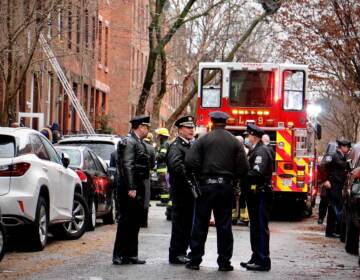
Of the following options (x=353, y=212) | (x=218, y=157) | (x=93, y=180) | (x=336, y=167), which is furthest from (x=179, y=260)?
(x=336, y=167)

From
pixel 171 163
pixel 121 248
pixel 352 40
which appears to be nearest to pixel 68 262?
pixel 121 248

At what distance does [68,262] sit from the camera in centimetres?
1228

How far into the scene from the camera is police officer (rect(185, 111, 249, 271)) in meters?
11.6

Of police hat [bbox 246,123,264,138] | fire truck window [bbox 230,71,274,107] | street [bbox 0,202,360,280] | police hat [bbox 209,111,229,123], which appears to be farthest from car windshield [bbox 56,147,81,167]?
police hat [bbox 209,111,229,123]

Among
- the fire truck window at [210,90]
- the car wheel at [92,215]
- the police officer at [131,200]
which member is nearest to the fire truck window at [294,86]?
the fire truck window at [210,90]

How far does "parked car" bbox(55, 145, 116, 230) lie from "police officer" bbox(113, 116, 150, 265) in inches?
199

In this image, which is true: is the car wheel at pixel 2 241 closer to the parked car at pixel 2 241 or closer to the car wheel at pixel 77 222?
the parked car at pixel 2 241

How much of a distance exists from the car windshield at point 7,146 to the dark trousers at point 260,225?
3212 mm

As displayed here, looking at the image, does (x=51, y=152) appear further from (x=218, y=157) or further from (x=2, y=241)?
(x=218, y=157)

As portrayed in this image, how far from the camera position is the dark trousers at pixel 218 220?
38.2 ft

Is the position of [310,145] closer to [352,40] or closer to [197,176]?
[352,40]

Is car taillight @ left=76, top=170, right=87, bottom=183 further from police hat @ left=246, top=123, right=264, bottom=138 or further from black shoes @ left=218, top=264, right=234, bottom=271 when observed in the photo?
black shoes @ left=218, top=264, right=234, bottom=271

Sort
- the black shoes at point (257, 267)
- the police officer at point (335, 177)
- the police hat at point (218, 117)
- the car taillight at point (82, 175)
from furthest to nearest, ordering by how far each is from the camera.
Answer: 1. the police officer at point (335, 177)
2. the car taillight at point (82, 175)
3. the black shoes at point (257, 267)
4. the police hat at point (218, 117)

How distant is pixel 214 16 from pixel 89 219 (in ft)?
84.8
